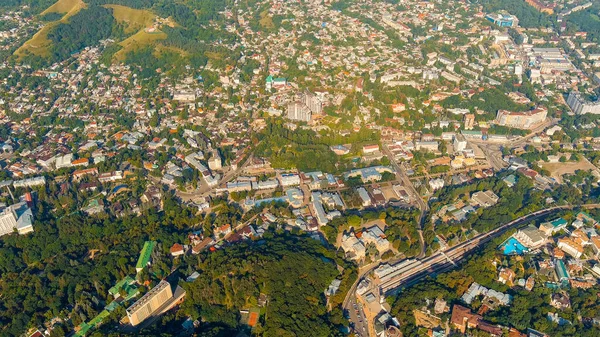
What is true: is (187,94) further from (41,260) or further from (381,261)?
(381,261)

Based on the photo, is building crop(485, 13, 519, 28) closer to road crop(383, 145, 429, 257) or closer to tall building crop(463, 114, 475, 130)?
tall building crop(463, 114, 475, 130)

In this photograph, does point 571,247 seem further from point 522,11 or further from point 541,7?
point 541,7

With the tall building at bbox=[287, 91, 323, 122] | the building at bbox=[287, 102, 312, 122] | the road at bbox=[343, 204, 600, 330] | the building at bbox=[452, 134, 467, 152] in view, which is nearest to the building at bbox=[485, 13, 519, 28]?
the building at bbox=[452, 134, 467, 152]

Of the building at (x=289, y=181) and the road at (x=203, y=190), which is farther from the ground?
the building at (x=289, y=181)

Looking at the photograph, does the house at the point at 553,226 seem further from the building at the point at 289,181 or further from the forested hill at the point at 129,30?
the forested hill at the point at 129,30

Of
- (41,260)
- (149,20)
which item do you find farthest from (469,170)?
(149,20)

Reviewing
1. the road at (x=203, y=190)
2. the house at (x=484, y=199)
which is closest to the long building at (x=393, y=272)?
the house at (x=484, y=199)
